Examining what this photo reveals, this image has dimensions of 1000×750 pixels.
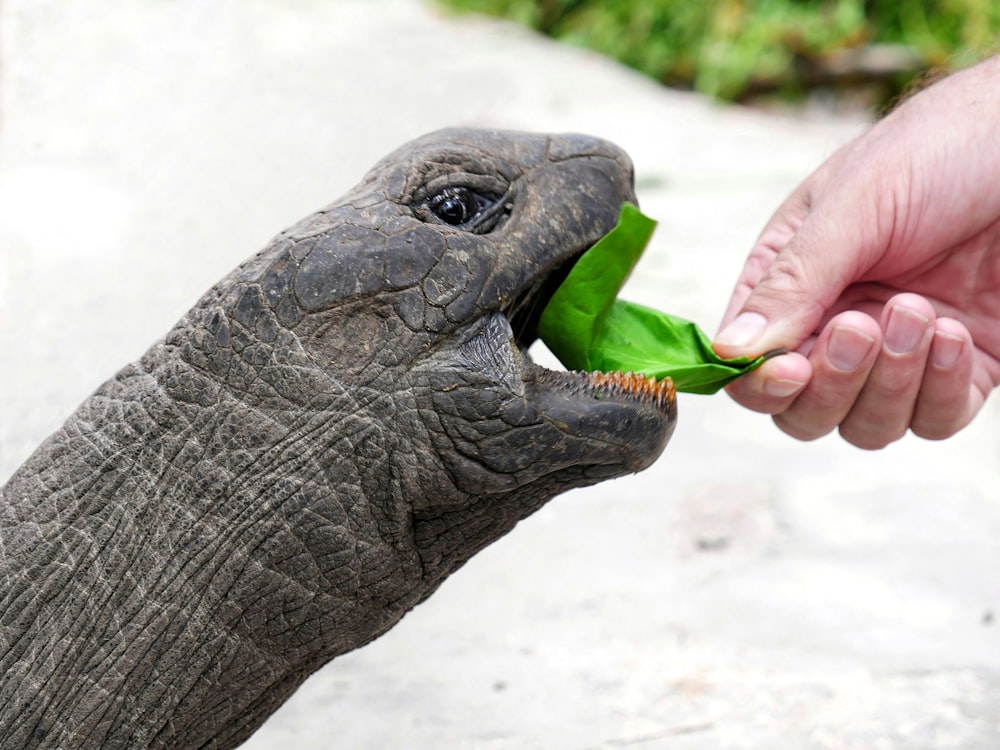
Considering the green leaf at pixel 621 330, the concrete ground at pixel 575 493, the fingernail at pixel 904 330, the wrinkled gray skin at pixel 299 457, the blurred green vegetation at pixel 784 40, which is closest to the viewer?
the wrinkled gray skin at pixel 299 457

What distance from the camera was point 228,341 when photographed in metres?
1.72

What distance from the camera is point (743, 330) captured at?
7.18ft

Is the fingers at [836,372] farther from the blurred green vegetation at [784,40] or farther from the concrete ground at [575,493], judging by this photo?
the blurred green vegetation at [784,40]

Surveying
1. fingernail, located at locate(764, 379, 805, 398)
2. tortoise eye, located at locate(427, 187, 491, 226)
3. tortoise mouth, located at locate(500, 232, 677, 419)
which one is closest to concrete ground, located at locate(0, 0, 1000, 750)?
fingernail, located at locate(764, 379, 805, 398)

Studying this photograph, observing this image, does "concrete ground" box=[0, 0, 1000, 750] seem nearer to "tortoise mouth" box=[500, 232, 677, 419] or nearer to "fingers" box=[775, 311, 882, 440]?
"fingers" box=[775, 311, 882, 440]

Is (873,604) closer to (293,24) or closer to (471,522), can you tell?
(471,522)

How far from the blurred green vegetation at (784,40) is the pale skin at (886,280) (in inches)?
209

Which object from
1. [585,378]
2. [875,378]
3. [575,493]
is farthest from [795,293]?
[575,493]

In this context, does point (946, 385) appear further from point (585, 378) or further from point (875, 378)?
point (585, 378)

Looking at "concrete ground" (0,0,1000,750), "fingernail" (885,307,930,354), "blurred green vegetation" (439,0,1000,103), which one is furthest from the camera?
"blurred green vegetation" (439,0,1000,103)

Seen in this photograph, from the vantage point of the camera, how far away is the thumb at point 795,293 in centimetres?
218

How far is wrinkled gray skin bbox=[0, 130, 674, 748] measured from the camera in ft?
5.60

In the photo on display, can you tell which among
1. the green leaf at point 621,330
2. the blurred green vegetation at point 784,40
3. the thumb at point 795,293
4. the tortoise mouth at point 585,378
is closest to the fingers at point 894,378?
the thumb at point 795,293

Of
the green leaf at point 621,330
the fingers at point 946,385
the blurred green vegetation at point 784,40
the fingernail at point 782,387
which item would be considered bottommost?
the blurred green vegetation at point 784,40
